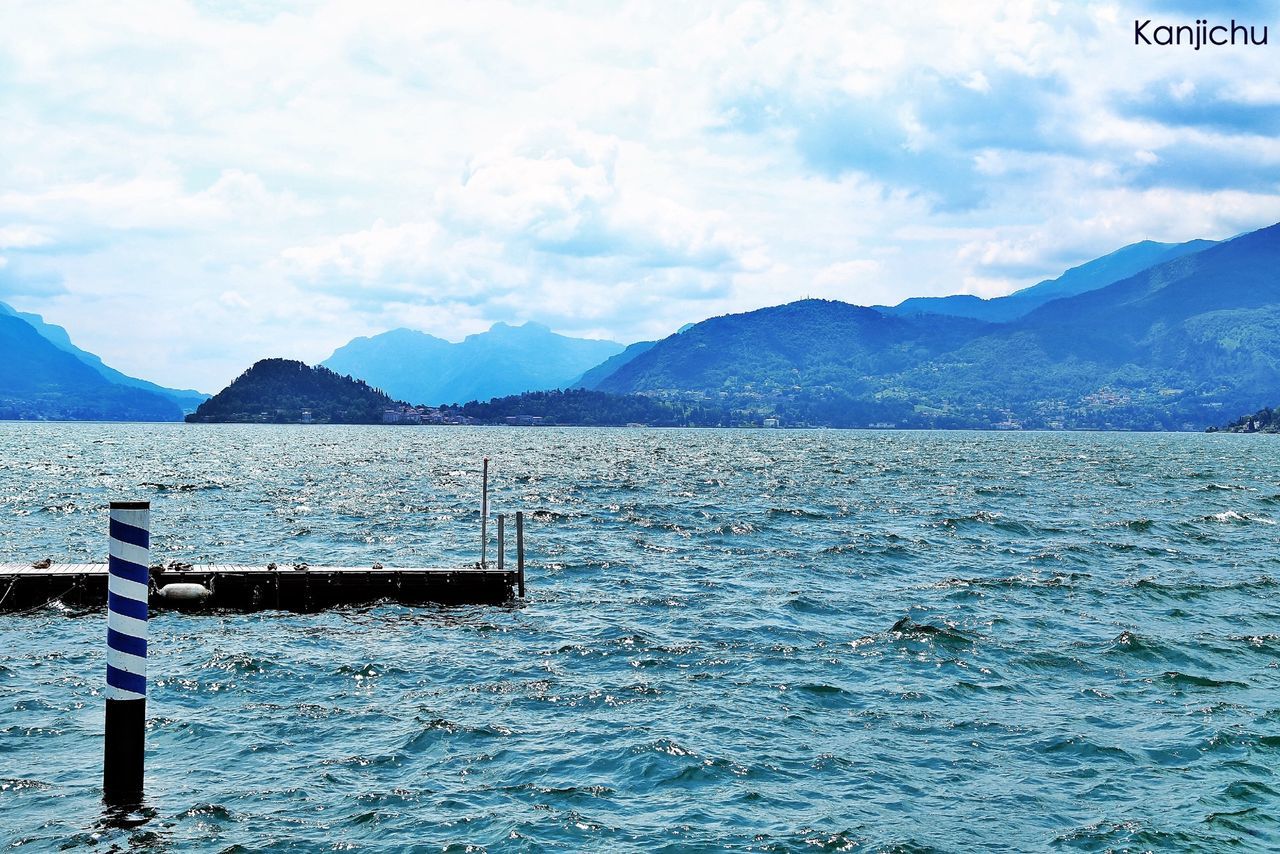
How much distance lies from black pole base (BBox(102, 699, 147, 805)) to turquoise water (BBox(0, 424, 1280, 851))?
0.51 m

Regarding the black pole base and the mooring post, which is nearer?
the mooring post

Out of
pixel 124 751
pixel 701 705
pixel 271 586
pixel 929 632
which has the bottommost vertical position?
pixel 701 705

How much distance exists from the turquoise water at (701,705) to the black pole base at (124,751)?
20.1 inches

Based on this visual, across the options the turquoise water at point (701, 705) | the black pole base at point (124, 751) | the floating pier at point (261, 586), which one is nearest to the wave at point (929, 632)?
the turquoise water at point (701, 705)

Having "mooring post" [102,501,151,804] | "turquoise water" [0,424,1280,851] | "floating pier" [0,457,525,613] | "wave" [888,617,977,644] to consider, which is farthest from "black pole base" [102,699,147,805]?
"wave" [888,617,977,644]

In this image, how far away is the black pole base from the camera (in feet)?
44.0

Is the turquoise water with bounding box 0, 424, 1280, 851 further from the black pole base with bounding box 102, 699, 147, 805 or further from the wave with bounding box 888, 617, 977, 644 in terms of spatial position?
the black pole base with bounding box 102, 699, 147, 805

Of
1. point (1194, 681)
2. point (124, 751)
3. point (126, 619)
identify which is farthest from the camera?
point (1194, 681)

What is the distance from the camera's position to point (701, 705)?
66.2ft

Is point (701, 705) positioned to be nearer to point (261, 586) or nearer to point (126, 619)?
point (126, 619)

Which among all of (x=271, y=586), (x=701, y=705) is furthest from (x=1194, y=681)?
(x=271, y=586)

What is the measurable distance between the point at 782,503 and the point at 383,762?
53324 mm

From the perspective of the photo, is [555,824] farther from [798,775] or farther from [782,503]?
[782,503]

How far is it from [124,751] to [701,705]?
10.7 meters
